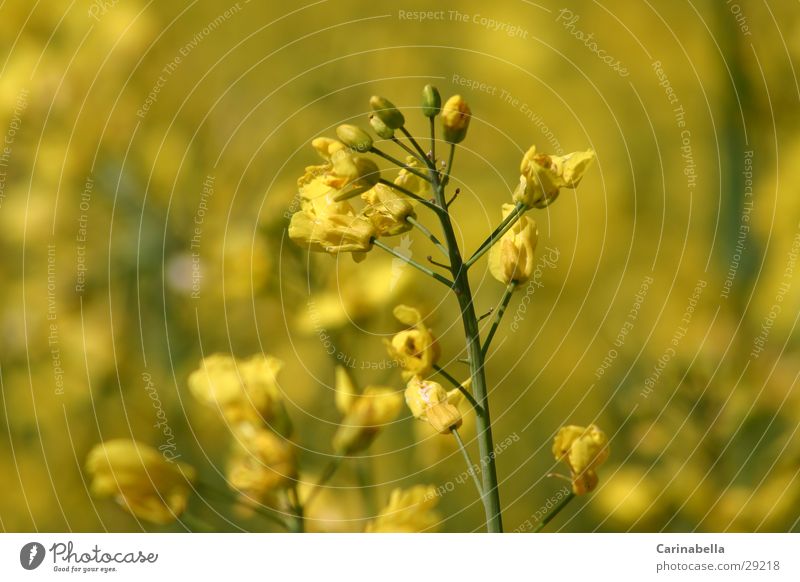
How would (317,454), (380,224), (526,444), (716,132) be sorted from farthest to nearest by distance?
(716,132) → (526,444) → (317,454) → (380,224)

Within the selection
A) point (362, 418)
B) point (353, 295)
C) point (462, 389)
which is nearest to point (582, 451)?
point (462, 389)

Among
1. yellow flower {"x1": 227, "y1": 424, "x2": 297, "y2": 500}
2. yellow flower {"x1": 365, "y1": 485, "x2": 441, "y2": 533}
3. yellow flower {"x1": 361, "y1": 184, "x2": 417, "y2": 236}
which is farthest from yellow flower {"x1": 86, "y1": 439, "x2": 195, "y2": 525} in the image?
yellow flower {"x1": 361, "y1": 184, "x2": 417, "y2": 236}

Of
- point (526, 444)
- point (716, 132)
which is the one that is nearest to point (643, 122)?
point (716, 132)

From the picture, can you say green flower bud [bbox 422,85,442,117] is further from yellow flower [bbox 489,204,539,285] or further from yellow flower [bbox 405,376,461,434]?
yellow flower [bbox 405,376,461,434]

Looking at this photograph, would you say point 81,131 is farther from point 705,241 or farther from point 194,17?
point 705,241

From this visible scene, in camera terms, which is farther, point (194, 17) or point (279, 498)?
point (194, 17)

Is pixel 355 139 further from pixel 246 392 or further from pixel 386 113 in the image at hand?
pixel 246 392
